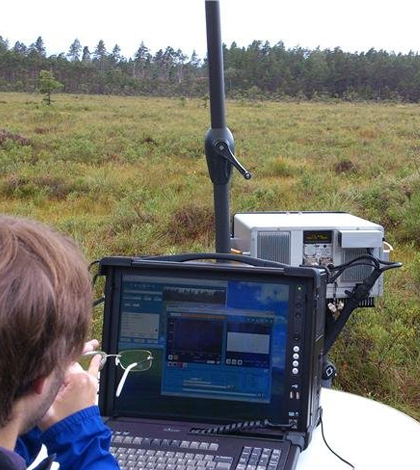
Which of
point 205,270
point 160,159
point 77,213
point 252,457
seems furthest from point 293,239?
point 160,159

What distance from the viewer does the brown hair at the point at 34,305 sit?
1.00 metres

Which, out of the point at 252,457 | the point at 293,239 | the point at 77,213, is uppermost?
the point at 293,239

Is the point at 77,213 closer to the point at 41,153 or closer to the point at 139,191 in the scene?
the point at 139,191

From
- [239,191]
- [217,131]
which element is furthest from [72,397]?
[239,191]

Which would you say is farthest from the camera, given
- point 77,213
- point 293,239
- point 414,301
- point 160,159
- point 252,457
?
point 160,159

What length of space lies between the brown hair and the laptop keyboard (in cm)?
59

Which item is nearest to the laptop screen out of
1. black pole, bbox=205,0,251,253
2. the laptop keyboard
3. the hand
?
the laptop keyboard

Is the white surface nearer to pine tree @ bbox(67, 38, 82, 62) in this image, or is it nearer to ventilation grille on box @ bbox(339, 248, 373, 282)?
ventilation grille on box @ bbox(339, 248, 373, 282)

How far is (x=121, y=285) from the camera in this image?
6.13 feet

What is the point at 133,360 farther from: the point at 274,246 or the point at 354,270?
the point at 354,270

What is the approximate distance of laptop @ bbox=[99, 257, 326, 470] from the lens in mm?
1748

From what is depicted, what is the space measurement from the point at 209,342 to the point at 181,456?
0.28 metres

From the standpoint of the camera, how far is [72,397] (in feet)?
4.55

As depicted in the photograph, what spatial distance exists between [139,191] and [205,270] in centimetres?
817
